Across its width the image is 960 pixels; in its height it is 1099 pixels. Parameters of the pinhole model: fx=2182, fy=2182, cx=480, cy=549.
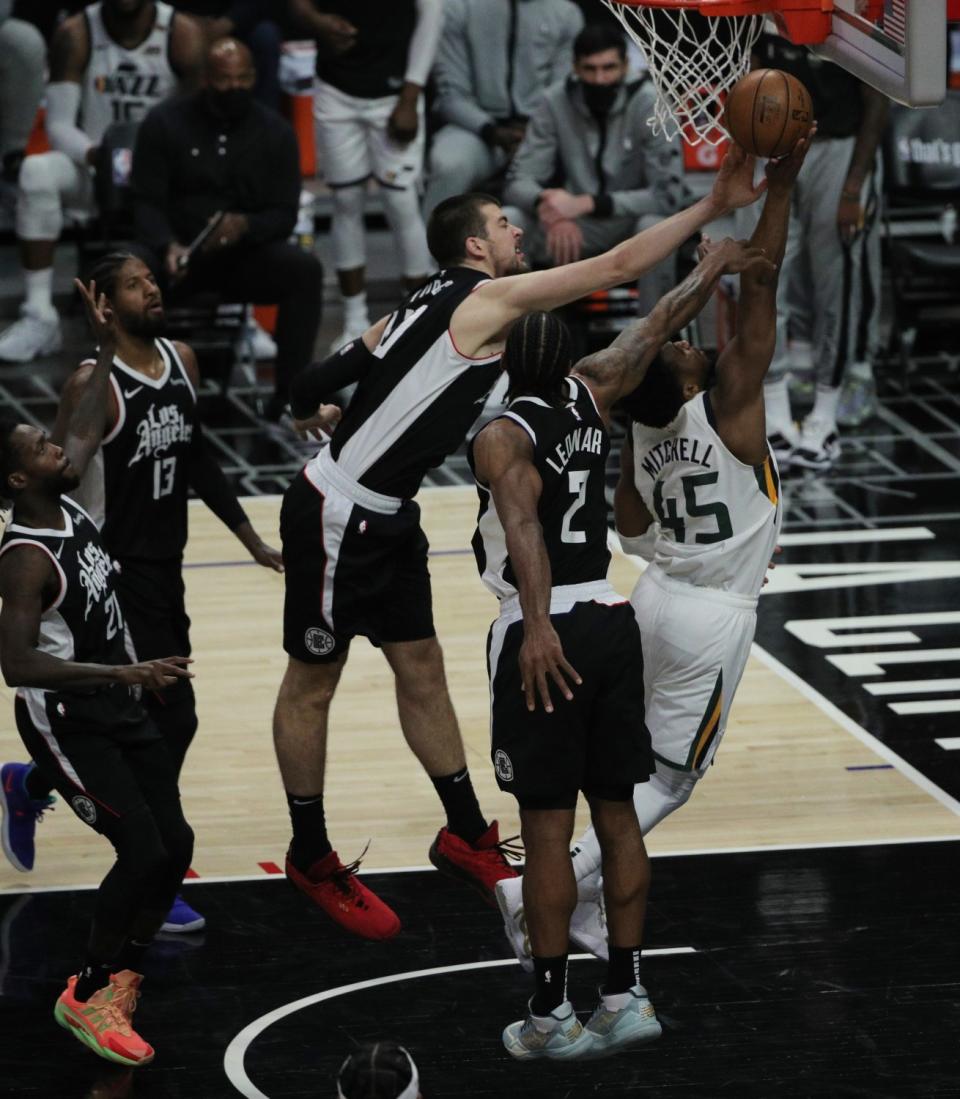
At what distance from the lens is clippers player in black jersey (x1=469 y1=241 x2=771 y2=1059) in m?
5.16

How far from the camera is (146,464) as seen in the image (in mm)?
6297

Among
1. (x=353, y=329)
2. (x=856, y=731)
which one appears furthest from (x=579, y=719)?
(x=353, y=329)

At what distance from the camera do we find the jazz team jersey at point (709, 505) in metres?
5.78

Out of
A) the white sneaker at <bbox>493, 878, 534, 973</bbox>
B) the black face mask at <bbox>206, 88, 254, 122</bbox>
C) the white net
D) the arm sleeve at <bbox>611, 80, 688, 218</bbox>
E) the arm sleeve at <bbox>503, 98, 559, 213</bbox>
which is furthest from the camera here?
the arm sleeve at <bbox>503, 98, 559, 213</bbox>

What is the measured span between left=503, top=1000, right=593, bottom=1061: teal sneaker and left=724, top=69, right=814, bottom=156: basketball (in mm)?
2199

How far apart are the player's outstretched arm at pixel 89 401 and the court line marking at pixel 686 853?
1301mm

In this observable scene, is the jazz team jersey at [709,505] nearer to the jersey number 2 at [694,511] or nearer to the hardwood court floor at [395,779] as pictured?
the jersey number 2 at [694,511]

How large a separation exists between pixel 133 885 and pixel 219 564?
14.7ft

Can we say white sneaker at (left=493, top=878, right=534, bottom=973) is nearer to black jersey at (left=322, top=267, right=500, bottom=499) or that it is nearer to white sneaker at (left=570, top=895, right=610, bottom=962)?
white sneaker at (left=570, top=895, right=610, bottom=962)

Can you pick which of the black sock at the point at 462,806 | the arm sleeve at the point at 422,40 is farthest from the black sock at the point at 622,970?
the arm sleeve at the point at 422,40

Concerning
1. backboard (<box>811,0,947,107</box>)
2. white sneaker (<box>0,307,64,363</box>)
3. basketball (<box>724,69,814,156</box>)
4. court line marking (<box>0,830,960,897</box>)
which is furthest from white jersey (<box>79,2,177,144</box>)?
basketball (<box>724,69,814,156</box>)

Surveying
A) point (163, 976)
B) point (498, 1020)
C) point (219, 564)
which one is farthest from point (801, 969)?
point (219, 564)

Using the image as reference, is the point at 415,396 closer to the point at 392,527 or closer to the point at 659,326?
the point at 392,527

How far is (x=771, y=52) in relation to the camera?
10.6 m
